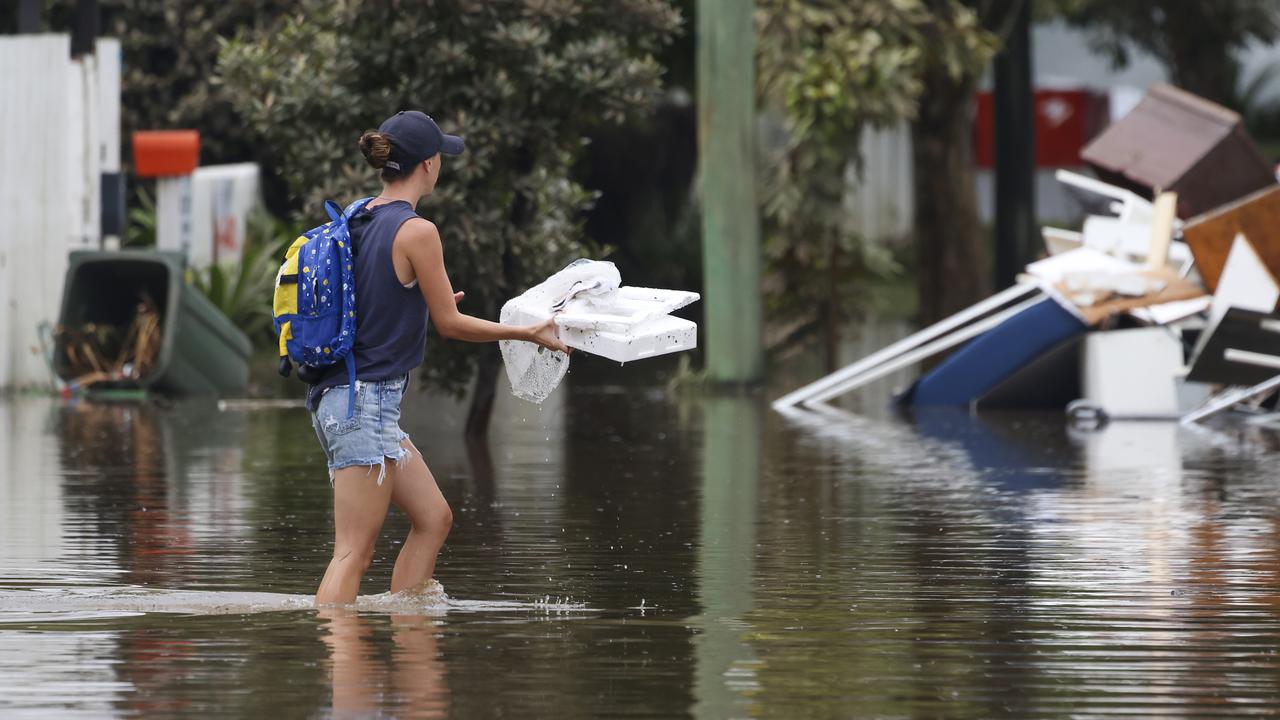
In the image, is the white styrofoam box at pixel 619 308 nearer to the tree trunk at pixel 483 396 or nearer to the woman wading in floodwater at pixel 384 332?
the woman wading in floodwater at pixel 384 332

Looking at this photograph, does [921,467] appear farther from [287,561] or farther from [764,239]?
[764,239]

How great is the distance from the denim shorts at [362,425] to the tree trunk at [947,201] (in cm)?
1658

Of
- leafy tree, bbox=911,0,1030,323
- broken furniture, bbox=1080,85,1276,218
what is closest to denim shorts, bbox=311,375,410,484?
broken furniture, bbox=1080,85,1276,218

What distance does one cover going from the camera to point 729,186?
20.6 m

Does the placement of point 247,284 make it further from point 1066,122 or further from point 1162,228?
point 1066,122

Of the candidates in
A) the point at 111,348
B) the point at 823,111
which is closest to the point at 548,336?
the point at 111,348

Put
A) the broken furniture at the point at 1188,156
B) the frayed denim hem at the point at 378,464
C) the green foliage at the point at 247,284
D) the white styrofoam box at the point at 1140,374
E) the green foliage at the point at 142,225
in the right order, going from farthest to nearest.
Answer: the green foliage at the point at 142,225 < the green foliage at the point at 247,284 < the broken furniture at the point at 1188,156 < the white styrofoam box at the point at 1140,374 < the frayed denim hem at the point at 378,464

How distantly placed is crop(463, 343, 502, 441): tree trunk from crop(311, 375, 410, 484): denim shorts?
24.6 ft

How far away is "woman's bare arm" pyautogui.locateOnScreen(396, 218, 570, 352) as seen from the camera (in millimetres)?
7883

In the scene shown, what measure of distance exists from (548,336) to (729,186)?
41.0ft

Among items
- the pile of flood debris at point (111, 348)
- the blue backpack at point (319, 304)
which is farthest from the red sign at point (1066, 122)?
the blue backpack at point (319, 304)

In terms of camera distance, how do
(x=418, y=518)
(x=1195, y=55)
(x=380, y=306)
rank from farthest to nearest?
(x=1195, y=55) → (x=418, y=518) → (x=380, y=306)

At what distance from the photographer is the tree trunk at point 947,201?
24.2 metres

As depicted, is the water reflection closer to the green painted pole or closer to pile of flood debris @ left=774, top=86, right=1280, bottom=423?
pile of flood debris @ left=774, top=86, right=1280, bottom=423
